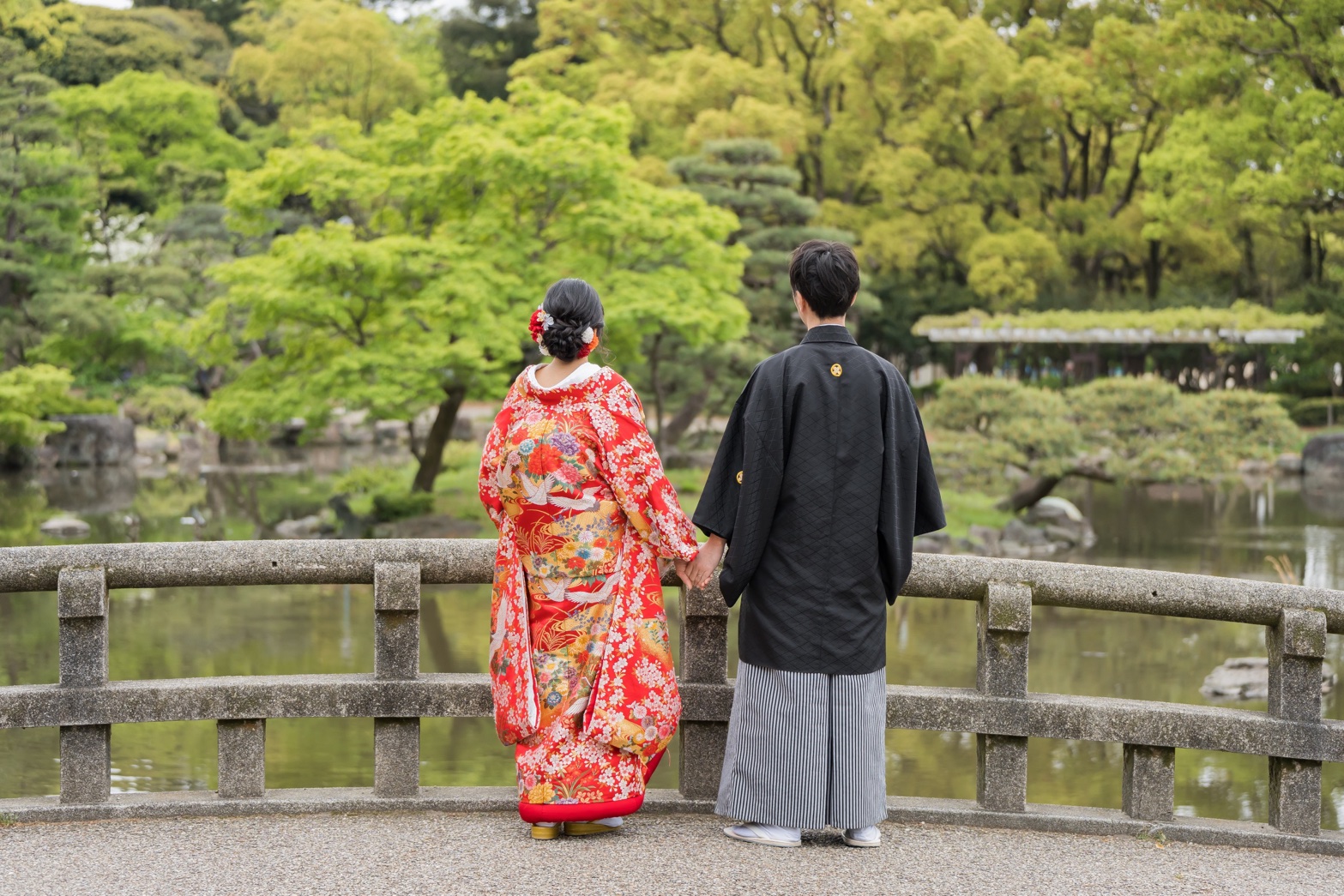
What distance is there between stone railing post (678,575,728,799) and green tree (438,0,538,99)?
2945cm

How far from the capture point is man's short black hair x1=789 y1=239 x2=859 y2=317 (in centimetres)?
300

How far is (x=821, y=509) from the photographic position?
2.98 m

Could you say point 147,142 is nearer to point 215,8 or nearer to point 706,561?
point 215,8

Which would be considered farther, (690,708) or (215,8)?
(215,8)

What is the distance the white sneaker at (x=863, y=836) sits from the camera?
3.01 metres

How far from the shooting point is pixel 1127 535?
16.2m

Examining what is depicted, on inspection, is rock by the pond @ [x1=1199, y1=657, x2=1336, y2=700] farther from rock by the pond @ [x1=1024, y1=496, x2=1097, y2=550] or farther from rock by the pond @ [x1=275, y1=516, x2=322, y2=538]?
rock by the pond @ [x1=275, y1=516, x2=322, y2=538]

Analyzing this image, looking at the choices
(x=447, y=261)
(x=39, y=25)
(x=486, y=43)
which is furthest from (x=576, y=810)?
(x=486, y=43)

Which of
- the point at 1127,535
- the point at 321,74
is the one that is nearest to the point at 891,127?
the point at 1127,535

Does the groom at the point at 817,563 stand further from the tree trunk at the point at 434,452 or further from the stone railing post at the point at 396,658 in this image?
the tree trunk at the point at 434,452

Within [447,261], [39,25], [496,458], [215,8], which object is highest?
[215,8]

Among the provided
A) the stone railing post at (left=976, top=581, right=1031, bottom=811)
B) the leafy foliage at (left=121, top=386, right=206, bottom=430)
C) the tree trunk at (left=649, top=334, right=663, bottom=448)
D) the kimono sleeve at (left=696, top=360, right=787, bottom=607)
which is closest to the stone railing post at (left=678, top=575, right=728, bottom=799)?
the kimono sleeve at (left=696, top=360, right=787, bottom=607)

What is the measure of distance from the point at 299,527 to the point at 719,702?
41.4 ft

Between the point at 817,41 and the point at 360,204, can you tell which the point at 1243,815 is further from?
the point at 817,41
